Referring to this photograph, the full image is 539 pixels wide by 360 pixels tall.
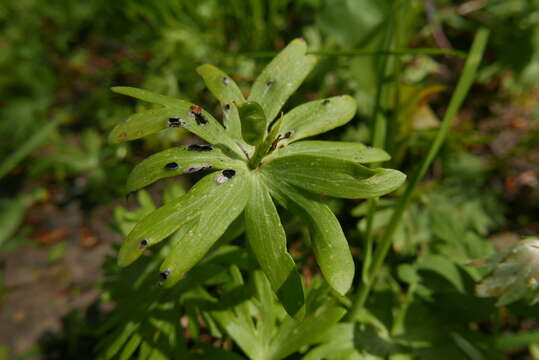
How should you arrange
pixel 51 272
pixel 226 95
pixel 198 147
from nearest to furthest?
pixel 198 147, pixel 226 95, pixel 51 272

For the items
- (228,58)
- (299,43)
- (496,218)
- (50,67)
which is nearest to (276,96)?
(299,43)

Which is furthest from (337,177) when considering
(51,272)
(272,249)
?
(51,272)

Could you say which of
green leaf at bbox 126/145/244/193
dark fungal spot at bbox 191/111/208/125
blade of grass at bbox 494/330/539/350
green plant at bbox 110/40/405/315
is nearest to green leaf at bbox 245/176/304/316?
green plant at bbox 110/40/405/315

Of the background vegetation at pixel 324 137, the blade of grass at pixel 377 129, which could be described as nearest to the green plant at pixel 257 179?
the blade of grass at pixel 377 129

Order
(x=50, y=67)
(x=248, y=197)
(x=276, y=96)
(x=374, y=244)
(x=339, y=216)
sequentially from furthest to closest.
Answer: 1. (x=50, y=67)
2. (x=339, y=216)
3. (x=374, y=244)
4. (x=276, y=96)
5. (x=248, y=197)

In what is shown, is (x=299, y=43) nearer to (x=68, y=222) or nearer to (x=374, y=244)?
(x=374, y=244)

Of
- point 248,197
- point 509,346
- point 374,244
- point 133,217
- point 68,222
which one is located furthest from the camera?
point 68,222

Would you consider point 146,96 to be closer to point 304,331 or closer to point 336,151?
point 336,151

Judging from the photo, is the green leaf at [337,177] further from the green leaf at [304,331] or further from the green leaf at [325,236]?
the green leaf at [304,331]
